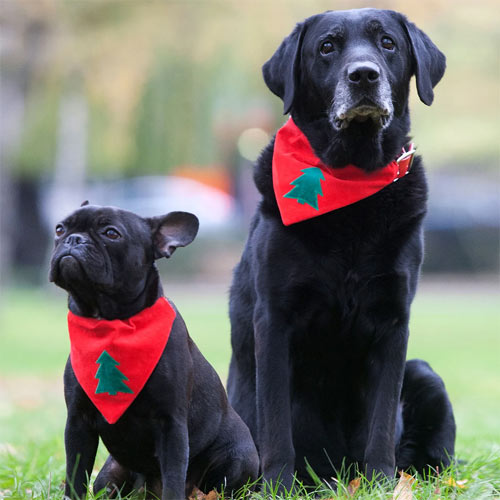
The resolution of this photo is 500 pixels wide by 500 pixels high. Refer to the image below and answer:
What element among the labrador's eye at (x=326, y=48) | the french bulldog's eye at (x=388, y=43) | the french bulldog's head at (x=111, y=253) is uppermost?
the french bulldog's eye at (x=388, y=43)

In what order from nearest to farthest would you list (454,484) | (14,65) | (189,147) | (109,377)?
1. (109,377)
2. (454,484)
3. (14,65)
4. (189,147)

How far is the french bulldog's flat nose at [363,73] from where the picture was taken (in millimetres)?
3541

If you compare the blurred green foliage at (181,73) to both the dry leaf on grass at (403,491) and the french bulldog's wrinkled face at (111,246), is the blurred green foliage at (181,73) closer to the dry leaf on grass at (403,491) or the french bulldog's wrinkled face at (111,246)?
the french bulldog's wrinkled face at (111,246)

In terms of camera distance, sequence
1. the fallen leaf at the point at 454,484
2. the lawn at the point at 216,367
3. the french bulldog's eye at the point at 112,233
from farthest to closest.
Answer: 1. the lawn at the point at 216,367
2. the fallen leaf at the point at 454,484
3. the french bulldog's eye at the point at 112,233

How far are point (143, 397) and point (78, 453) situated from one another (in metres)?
0.34

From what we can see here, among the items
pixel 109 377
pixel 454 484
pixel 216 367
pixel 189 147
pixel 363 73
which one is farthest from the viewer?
pixel 189 147

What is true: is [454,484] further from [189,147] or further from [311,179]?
[189,147]


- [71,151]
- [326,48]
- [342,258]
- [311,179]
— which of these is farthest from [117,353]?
[71,151]

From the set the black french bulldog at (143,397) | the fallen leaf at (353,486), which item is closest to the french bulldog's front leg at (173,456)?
the black french bulldog at (143,397)

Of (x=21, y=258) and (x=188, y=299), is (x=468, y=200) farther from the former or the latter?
(x=21, y=258)

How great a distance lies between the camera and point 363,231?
12.2 feet

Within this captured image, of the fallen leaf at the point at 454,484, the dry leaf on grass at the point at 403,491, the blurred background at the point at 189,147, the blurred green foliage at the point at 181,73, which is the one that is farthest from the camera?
the blurred green foliage at the point at 181,73

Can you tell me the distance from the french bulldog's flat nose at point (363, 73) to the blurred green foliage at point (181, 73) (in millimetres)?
12043

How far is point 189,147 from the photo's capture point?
790 inches
